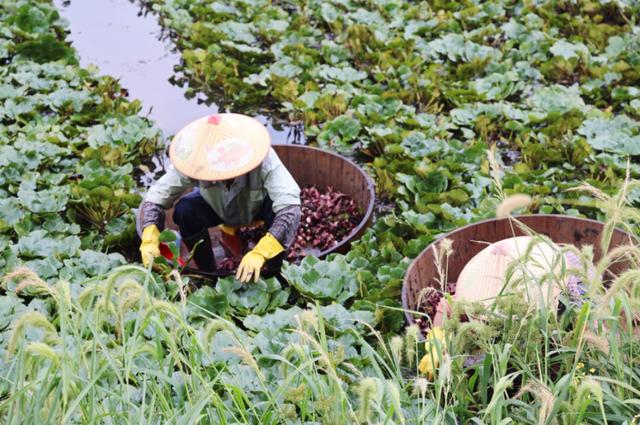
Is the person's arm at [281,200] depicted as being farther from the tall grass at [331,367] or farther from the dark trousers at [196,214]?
the tall grass at [331,367]

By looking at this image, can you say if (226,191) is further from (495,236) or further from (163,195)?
(495,236)

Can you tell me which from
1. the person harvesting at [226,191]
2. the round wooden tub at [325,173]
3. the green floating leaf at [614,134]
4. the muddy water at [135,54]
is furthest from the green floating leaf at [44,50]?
the green floating leaf at [614,134]

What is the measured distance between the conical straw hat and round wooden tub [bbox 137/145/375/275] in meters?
0.68

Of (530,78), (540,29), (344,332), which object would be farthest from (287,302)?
(540,29)

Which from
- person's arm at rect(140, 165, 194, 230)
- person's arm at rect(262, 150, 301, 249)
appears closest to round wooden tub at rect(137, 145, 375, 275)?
person's arm at rect(140, 165, 194, 230)

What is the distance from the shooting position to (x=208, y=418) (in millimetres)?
1951

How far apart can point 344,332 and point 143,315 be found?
1.05 metres

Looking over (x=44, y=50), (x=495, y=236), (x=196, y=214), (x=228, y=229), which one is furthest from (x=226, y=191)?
(x=44, y=50)

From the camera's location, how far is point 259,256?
2.82 meters

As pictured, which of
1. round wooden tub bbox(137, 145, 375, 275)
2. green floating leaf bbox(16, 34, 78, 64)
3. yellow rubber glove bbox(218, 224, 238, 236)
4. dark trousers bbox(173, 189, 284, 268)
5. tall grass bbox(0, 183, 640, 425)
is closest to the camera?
tall grass bbox(0, 183, 640, 425)

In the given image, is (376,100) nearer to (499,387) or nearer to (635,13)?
(635,13)

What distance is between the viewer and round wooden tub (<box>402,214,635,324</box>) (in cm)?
280

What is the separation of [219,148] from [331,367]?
1392 mm

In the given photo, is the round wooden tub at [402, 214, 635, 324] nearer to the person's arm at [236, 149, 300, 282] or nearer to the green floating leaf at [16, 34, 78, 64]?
the person's arm at [236, 149, 300, 282]
